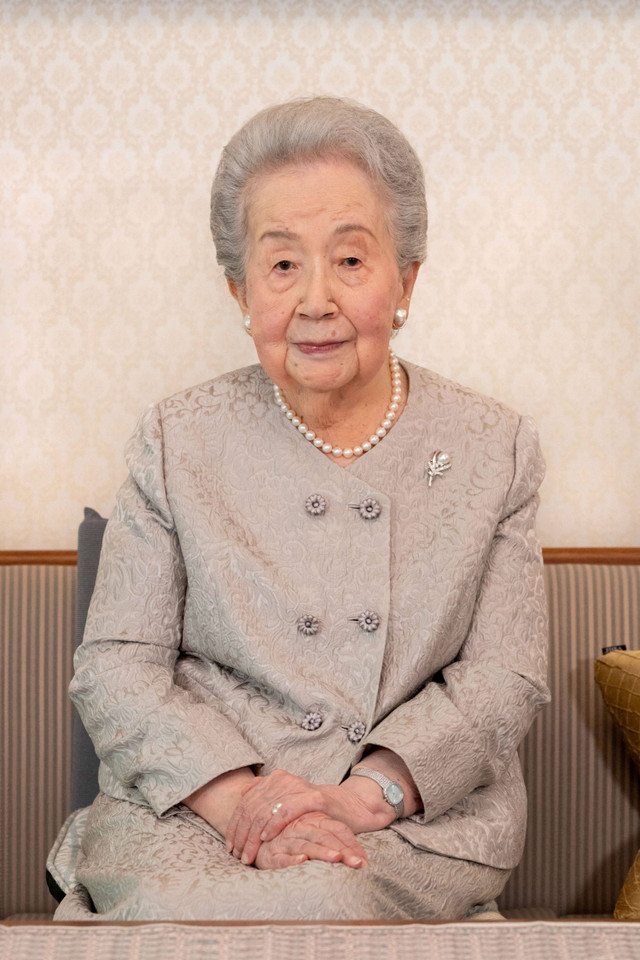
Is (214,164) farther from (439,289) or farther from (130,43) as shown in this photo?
(439,289)

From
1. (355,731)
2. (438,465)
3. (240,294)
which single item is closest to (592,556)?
(438,465)

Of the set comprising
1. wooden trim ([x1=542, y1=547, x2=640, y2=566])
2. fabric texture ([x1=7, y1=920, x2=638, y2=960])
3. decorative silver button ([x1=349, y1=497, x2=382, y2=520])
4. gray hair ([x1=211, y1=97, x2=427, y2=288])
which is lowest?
fabric texture ([x1=7, y1=920, x2=638, y2=960])

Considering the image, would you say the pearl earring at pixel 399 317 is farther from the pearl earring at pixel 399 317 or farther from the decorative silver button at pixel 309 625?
the decorative silver button at pixel 309 625

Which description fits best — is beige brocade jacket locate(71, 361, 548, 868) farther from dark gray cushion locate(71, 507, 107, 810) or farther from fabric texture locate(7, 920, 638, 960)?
fabric texture locate(7, 920, 638, 960)

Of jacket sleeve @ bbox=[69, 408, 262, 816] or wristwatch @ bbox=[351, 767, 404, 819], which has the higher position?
jacket sleeve @ bbox=[69, 408, 262, 816]

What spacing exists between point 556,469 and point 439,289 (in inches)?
20.8

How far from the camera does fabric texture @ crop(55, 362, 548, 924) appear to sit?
1562mm

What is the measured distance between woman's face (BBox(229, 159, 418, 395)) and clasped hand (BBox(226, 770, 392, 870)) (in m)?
0.65

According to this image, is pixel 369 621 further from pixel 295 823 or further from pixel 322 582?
pixel 295 823

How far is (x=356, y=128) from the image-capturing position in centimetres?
163

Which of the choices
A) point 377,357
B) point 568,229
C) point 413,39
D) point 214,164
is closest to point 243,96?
point 214,164

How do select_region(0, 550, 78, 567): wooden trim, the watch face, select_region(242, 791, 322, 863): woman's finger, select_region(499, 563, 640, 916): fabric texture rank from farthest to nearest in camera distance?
select_region(0, 550, 78, 567): wooden trim
select_region(499, 563, 640, 916): fabric texture
the watch face
select_region(242, 791, 322, 863): woman's finger

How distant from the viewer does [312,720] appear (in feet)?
5.21

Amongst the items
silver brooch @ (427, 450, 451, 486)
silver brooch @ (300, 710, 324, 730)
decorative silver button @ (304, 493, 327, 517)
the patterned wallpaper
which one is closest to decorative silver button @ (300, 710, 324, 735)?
silver brooch @ (300, 710, 324, 730)
